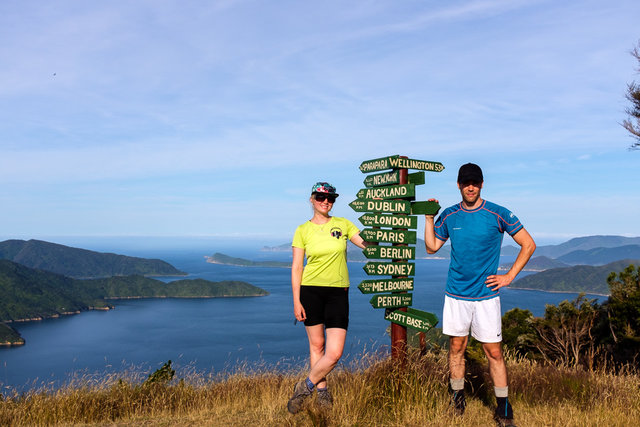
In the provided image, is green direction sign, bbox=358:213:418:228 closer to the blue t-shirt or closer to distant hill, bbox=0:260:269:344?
the blue t-shirt

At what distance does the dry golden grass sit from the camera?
13.4 feet

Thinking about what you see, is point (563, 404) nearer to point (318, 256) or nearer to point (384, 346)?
point (384, 346)

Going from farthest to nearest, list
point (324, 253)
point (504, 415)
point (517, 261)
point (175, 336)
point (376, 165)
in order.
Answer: point (175, 336)
point (376, 165)
point (324, 253)
point (504, 415)
point (517, 261)

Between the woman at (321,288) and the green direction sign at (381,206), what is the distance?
32.1 inches

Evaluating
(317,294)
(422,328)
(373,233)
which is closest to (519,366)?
(422,328)

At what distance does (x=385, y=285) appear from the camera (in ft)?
16.2

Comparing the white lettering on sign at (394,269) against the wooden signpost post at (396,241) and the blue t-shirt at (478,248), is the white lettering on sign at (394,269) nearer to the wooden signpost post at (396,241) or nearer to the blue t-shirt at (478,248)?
the wooden signpost post at (396,241)

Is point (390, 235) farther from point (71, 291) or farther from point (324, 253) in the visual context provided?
point (71, 291)

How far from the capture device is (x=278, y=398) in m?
→ 4.93

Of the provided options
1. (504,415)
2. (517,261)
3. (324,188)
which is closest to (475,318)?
(517,261)

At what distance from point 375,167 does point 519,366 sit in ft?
11.5

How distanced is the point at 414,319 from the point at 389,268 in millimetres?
566

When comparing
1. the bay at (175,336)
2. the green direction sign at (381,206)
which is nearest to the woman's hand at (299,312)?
the green direction sign at (381,206)

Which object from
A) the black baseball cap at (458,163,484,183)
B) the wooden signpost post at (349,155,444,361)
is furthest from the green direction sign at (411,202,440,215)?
the black baseball cap at (458,163,484,183)
